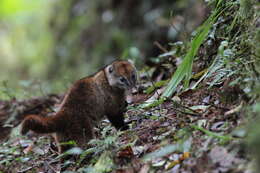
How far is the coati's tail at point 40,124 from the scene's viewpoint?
4.28 meters

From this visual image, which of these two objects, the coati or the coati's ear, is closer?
the coati

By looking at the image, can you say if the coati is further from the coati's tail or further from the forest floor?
the forest floor

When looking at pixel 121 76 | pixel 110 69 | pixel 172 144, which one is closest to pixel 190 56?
pixel 172 144

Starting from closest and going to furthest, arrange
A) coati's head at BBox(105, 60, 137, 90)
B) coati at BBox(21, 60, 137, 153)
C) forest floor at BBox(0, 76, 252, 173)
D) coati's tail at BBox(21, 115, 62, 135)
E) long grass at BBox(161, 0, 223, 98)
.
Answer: forest floor at BBox(0, 76, 252, 173) < long grass at BBox(161, 0, 223, 98) < coati's tail at BBox(21, 115, 62, 135) < coati at BBox(21, 60, 137, 153) < coati's head at BBox(105, 60, 137, 90)

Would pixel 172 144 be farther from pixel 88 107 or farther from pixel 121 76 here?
pixel 121 76

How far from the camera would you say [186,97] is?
4.52 metres

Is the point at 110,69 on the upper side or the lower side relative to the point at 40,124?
upper

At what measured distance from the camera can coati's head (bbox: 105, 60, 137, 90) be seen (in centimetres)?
534

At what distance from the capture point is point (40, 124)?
172 inches

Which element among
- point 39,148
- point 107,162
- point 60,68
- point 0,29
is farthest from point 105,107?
point 0,29

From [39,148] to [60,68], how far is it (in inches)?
335

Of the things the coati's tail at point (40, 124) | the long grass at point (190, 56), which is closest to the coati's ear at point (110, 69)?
the coati's tail at point (40, 124)

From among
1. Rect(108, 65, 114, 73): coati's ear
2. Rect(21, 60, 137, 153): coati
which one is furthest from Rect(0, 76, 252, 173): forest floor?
Rect(108, 65, 114, 73): coati's ear

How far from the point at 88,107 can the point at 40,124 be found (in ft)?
2.40
